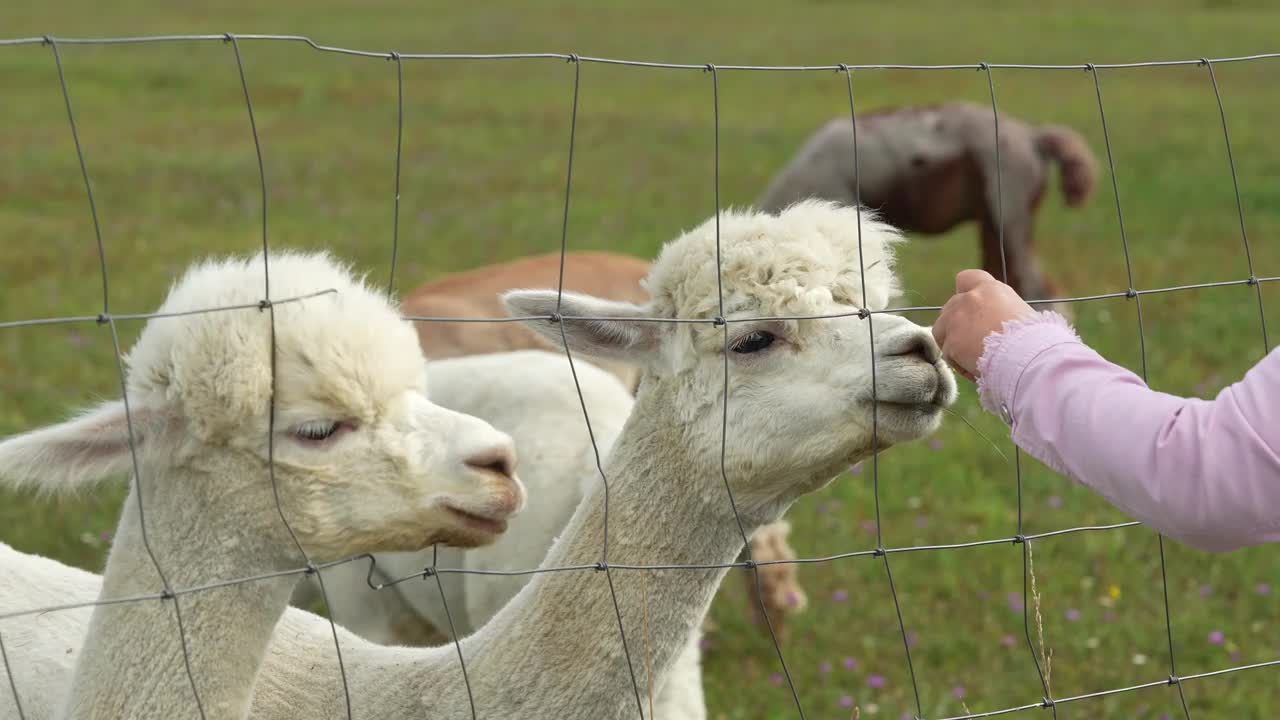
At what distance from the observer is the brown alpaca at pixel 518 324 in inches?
200

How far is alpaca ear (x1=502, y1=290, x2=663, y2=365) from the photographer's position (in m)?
2.66

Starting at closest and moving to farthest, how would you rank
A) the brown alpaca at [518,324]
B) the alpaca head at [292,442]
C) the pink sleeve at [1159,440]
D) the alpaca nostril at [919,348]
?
the pink sleeve at [1159,440]
the alpaca head at [292,442]
the alpaca nostril at [919,348]
the brown alpaca at [518,324]

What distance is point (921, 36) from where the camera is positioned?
86.9ft

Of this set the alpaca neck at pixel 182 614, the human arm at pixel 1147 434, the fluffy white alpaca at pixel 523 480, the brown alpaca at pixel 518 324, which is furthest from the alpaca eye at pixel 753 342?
the brown alpaca at pixel 518 324

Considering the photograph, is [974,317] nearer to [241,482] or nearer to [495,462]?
[495,462]

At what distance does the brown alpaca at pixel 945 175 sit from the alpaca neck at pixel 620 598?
762 cm

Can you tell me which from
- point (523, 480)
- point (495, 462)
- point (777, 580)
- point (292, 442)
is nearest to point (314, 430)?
point (292, 442)

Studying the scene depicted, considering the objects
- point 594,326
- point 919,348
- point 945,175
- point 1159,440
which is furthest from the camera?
point 945,175

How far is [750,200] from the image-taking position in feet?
43.4

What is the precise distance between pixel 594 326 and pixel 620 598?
1.70ft

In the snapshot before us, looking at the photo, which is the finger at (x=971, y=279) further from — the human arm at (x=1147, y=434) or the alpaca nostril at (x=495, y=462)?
the alpaca nostril at (x=495, y=462)

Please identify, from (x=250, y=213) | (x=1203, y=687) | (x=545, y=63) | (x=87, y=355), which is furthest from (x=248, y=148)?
(x=1203, y=687)

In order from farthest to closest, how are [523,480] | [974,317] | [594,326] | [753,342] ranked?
[523,480]
[594,326]
[753,342]
[974,317]

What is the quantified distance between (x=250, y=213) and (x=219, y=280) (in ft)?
34.3
